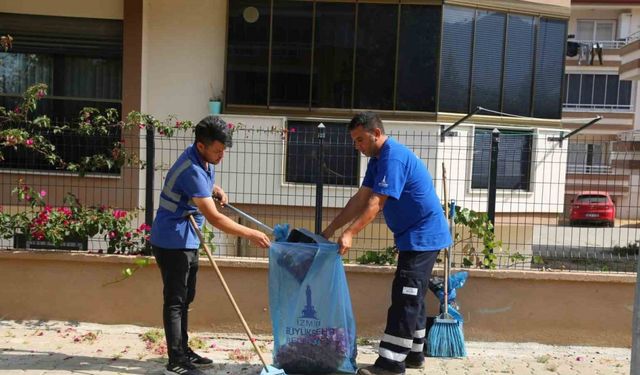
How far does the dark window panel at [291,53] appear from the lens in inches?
367

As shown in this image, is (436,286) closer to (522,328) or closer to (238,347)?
(522,328)

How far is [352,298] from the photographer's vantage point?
5.40 m

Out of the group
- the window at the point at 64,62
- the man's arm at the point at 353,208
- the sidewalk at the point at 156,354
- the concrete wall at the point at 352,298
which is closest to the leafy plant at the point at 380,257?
the concrete wall at the point at 352,298

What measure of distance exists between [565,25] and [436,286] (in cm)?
700

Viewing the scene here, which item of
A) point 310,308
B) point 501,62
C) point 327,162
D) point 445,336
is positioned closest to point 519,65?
point 501,62

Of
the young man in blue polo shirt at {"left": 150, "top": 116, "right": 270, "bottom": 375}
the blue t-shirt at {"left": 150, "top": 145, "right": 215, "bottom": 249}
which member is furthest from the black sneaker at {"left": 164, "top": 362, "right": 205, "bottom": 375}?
the blue t-shirt at {"left": 150, "top": 145, "right": 215, "bottom": 249}

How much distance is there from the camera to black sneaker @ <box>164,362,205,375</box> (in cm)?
420

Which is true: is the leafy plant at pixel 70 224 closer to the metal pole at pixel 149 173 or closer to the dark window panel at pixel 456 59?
the metal pole at pixel 149 173

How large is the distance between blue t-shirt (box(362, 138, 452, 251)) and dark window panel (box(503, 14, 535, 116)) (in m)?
6.10

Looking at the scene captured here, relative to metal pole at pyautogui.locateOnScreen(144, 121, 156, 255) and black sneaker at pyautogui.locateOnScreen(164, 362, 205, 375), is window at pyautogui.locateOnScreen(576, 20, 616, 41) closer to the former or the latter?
metal pole at pyautogui.locateOnScreen(144, 121, 156, 255)

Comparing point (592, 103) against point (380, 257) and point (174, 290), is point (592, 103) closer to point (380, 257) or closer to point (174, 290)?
point (380, 257)

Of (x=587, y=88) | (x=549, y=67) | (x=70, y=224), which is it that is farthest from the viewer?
(x=587, y=88)

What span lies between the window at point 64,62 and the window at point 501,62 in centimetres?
509

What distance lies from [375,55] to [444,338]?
5495mm
